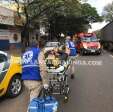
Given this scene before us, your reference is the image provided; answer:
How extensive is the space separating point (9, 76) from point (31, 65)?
2.80 meters

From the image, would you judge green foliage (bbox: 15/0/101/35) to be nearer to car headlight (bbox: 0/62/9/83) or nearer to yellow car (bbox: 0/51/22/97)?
yellow car (bbox: 0/51/22/97)

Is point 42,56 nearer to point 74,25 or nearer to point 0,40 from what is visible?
point 0,40

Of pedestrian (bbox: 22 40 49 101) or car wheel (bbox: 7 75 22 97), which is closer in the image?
pedestrian (bbox: 22 40 49 101)

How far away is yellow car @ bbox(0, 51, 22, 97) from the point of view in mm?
9798

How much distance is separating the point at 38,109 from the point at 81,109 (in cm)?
242

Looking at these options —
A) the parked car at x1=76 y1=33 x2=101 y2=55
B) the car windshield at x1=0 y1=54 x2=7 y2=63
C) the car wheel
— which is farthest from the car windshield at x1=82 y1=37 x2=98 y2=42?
the car windshield at x1=0 y1=54 x2=7 y2=63

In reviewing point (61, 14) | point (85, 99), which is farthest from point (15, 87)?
point (61, 14)

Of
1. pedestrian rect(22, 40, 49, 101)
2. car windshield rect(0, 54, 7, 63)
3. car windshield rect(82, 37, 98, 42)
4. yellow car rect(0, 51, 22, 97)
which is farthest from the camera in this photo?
car windshield rect(82, 37, 98, 42)

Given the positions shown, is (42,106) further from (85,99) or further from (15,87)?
(15,87)

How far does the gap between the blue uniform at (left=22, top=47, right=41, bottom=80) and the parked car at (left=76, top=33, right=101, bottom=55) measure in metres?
24.3

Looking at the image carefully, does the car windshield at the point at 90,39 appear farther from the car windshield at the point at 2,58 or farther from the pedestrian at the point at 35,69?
the pedestrian at the point at 35,69

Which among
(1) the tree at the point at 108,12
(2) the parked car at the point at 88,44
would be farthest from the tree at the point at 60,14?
(1) the tree at the point at 108,12

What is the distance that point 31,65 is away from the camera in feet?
24.5

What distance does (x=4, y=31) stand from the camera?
38.6 m
